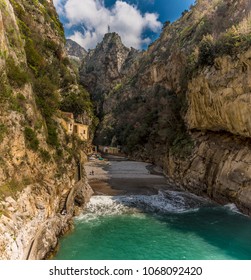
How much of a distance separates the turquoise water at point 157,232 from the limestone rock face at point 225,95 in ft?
26.0

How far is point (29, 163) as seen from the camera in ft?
46.1

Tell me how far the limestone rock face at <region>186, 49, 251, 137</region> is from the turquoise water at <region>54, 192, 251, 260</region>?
794cm

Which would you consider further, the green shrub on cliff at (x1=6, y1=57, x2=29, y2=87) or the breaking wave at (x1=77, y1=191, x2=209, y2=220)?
the breaking wave at (x1=77, y1=191, x2=209, y2=220)

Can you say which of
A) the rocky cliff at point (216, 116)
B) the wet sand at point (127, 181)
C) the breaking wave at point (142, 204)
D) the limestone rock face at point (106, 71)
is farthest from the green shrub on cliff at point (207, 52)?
the limestone rock face at point (106, 71)

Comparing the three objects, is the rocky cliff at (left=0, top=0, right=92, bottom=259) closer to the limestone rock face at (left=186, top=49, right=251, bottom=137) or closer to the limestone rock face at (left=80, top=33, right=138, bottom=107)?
the limestone rock face at (left=186, top=49, right=251, bottom=137)

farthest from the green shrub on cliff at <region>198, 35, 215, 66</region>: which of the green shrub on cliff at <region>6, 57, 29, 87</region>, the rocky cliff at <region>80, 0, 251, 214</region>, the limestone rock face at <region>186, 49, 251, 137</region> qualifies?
the green shrub on cliff at <region>6, 57, 29, 87</region>

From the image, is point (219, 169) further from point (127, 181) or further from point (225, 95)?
point (127, 181)

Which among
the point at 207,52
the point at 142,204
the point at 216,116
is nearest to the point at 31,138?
the point at 142,204

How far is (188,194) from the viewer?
82.6 ft

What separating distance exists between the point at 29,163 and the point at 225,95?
57.3 ft

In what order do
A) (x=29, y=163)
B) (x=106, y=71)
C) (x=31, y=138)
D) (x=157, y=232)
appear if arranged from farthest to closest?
(x=106, y=71) < (x=157, y=232) < (x=31, y=138) < (x=29, y=163)

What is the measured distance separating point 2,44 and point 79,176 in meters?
12.6

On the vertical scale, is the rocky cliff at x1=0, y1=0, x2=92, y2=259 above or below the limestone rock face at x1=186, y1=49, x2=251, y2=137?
below

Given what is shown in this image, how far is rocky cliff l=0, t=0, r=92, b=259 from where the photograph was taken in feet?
36.2
